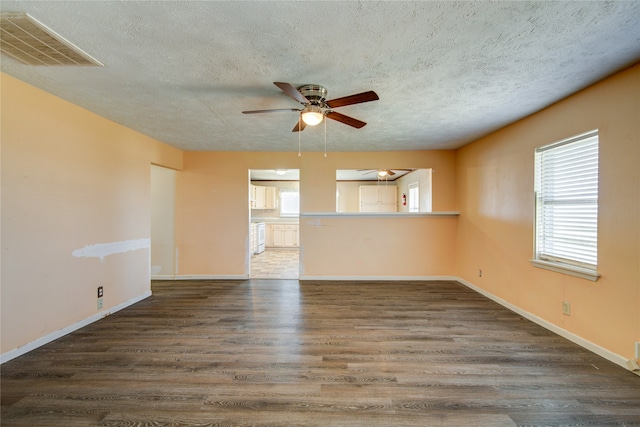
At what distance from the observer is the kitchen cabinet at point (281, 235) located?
8414 millimetres

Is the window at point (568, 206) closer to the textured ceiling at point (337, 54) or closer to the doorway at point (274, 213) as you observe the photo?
the textured ceiling at point (337, 54)

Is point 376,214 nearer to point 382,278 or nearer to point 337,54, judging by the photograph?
point 382,278

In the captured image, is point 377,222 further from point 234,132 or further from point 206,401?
point 206,401

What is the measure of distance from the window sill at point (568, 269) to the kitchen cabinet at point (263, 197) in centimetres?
695

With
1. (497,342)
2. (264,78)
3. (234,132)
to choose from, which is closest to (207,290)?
(234,132)

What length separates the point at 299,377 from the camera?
191 centimetres

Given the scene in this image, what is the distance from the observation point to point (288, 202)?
8859 millimetres

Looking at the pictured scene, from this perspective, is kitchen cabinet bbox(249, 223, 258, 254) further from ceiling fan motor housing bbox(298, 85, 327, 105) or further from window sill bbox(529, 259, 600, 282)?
window sill bbox(529, 259, 600, 282)

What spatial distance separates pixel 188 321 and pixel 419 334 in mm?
2453

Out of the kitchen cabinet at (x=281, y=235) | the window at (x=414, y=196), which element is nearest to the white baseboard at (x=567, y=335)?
the window at (x=414, y=196)

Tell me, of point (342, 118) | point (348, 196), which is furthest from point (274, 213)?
point (342, 118)

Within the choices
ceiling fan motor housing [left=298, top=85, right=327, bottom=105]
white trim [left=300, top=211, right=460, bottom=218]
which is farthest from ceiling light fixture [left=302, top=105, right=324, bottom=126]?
white trim [left=300, top=211, right=460, bottom=218]

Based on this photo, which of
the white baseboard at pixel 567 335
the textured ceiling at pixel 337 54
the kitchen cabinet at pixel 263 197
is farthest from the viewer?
the kitchen cabinet at pixel 263 197

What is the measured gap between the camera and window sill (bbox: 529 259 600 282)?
2.22 metres
